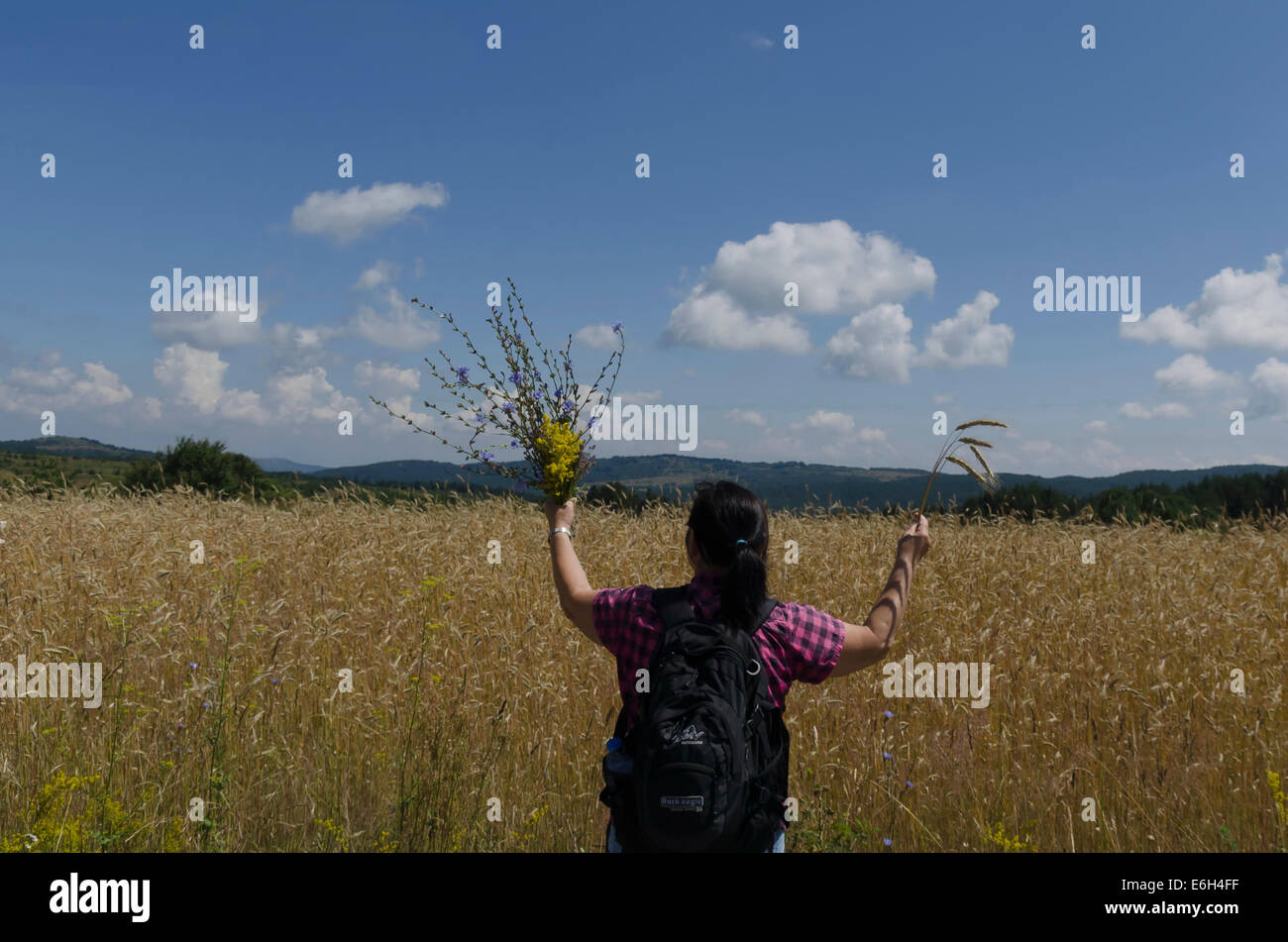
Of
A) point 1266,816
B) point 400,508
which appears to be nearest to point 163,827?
point 1266,816

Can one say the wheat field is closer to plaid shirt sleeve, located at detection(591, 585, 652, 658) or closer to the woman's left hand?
the woman's left hand

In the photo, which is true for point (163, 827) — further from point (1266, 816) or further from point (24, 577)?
point (1266, 816)

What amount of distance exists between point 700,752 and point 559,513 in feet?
3.48

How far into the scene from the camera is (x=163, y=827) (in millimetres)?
3322

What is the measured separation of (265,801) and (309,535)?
4449mm

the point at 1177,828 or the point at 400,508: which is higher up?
the point at 400,508

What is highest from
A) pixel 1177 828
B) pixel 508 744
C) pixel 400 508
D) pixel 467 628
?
pixel 400 508

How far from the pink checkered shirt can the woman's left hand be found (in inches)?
16.3

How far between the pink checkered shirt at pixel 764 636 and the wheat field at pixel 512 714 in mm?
1473

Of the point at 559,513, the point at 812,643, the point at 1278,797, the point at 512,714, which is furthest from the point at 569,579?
the point at 1278,797

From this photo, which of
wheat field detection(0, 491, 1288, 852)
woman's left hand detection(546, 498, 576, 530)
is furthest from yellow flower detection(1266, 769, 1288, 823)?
woman's left hand detection(546, 498, 576, 530)

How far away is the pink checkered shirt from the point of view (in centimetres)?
215

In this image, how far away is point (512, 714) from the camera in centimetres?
420

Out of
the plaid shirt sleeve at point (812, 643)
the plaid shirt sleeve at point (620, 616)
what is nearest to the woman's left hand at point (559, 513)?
the plaid shirt sleeve at point (620, 616)
